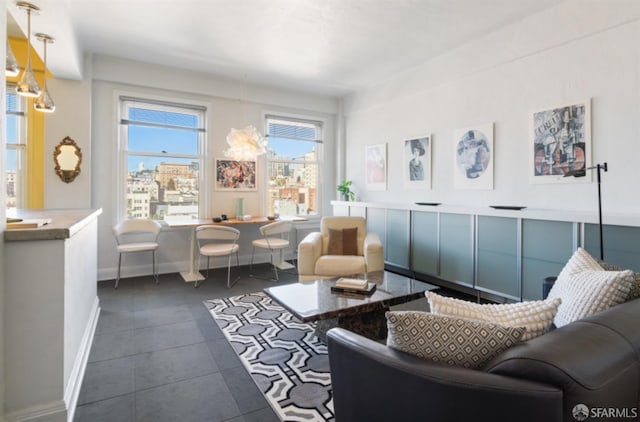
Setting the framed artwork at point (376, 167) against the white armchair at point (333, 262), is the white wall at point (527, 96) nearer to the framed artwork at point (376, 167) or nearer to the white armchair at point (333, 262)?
the framed artwork at point (376, 167)

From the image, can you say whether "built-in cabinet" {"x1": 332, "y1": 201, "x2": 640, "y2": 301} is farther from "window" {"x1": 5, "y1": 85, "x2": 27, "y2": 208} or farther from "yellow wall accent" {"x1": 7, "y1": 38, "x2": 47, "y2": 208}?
"window" {"x1": 5, "y1": 85, "x2": 27, "y2": 208}

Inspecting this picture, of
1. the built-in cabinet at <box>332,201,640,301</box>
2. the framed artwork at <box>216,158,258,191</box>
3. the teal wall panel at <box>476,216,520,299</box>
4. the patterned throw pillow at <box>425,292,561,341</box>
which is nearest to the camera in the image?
the patterned throw pillow at <box>425,292,561,341</box>

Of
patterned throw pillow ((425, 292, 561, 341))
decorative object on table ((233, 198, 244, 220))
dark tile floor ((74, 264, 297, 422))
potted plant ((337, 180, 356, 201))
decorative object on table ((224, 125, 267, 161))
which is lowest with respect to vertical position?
dark tile floor ((74, 264, 297, 422))

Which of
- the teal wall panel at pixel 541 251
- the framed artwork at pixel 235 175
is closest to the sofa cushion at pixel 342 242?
the teal wall panel at pixel 541 251

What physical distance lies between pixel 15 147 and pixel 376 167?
4.96m

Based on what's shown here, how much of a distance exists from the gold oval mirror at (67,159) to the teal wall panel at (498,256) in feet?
16.3

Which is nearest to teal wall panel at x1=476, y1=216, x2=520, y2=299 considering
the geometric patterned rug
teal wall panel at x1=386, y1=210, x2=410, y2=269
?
teal wall panel at x1=386, y1=210, x2=410, y2=269

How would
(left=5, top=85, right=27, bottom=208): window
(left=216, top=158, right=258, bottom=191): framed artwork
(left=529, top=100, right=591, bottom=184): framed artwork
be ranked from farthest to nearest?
(left=216, top=158, right=258, bottom=191): framed artwork
(left=5, top=85, right=27, bottom=208): window
(left=529, top=100, right=591, bottom=184): framed artwork

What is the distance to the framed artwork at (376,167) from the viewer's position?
5.52 m

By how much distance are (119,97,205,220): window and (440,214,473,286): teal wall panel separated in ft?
11.9

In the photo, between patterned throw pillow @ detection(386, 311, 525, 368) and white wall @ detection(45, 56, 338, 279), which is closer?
patterned throw pillow @ detection(386, 311, 525, 368)

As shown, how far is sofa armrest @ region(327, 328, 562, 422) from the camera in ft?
2.70

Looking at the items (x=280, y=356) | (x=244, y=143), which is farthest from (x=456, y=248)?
(x=244, y=143)

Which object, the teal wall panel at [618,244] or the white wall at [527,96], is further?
the white wall at [527,96]
